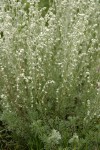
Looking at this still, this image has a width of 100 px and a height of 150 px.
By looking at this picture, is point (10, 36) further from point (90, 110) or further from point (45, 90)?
point (90, 110)

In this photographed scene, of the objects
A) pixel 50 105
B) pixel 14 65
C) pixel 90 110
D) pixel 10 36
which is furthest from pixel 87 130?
pixel 10 36

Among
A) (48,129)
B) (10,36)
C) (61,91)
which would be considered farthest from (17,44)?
(48,129)

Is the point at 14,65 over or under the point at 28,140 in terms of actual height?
over

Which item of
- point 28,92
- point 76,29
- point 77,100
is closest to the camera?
point 76,29

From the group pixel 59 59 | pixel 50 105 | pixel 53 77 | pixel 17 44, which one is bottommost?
pixel 50 105

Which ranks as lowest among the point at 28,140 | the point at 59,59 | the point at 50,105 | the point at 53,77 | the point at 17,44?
the point at 28,140

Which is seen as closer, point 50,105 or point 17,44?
point 50,105

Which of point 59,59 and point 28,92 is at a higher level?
point 59,59

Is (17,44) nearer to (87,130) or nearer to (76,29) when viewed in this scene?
(76,29)

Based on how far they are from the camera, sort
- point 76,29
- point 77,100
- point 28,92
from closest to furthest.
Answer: point 76,29 → point 28,92 → point 77,100
